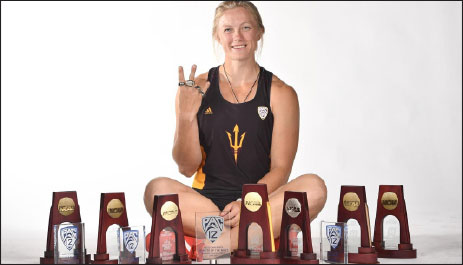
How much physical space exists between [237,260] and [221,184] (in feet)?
3.03

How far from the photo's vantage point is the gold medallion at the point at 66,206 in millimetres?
3715

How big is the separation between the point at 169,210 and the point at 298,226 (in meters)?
0.57

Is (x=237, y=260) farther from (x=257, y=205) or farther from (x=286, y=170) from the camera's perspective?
(x=286, y=170)

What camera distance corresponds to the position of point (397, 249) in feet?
12.7

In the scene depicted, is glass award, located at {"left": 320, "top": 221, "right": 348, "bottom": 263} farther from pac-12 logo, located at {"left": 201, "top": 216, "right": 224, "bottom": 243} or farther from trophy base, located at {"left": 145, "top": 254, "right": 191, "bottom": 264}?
trophy base, located at {"left": 145, "top": 254, "right": 191, "bottom": 264}

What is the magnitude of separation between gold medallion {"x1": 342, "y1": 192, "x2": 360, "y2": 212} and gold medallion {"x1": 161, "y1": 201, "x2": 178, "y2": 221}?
2.67 ft

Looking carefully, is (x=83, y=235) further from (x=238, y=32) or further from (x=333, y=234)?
(x=238, y=32)

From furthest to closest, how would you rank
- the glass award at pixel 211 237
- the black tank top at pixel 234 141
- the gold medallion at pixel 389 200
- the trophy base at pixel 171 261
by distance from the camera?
the black tank top at pixel 234 141
the gold medallion at pixel 389 200
the glass award at pixel 211 237
the trophy base at pixel 171 261

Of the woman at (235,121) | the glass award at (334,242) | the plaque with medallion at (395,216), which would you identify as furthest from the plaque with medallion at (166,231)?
the plaque with medallion at (395,216)

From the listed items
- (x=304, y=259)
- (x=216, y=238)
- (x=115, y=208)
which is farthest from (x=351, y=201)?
(x=115, y=208)

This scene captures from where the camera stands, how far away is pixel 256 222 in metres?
3.50

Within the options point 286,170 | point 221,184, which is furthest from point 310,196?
point 221,184

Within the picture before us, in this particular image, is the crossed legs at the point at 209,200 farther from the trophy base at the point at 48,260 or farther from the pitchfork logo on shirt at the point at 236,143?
the trophy base at the point at 48,260

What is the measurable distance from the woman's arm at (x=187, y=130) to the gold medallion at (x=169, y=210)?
31.7 inches
